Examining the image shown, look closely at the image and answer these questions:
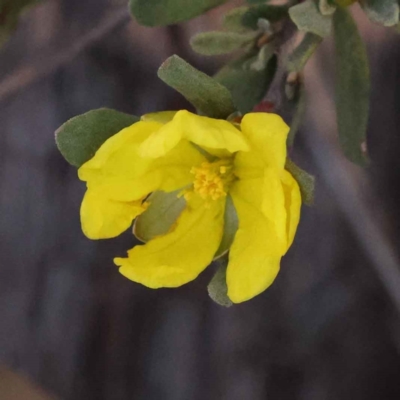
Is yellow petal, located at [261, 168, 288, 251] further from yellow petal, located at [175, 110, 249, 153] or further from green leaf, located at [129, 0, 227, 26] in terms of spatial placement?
green leaf, located at [129, 0, 227, 26]

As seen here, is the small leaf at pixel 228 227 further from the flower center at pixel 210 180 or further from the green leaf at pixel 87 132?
the green leaf at pixel 87 132

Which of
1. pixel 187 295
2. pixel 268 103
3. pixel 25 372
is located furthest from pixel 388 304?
pixel 25 372

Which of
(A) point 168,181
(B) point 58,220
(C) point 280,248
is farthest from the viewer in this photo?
(B) point 58,220

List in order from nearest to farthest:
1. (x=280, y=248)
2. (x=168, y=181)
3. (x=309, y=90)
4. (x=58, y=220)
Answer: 1. (x=280, y=248)
2. (x=168, y=181)
3. (x=309, y=90)
4. (x=58, y=220)

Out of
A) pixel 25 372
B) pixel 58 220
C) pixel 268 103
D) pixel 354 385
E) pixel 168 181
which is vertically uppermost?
pixel 268 103

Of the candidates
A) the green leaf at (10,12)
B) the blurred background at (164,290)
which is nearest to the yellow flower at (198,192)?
the green leaf at (10,12)

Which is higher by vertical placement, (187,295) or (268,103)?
(268,103)

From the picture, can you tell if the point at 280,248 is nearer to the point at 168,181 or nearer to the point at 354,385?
the point at 168,181
